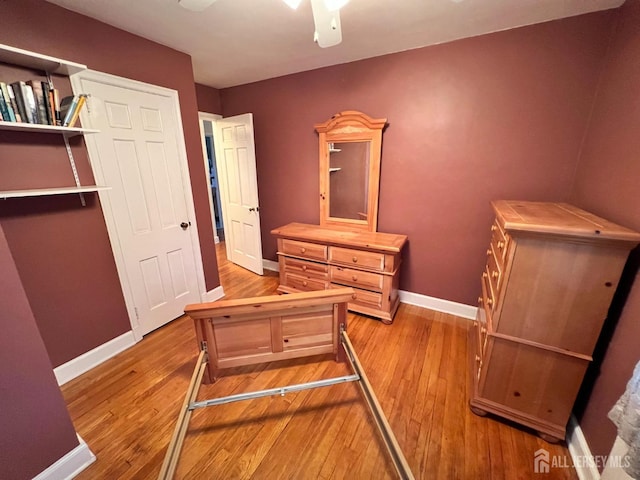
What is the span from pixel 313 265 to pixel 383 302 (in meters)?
0.82

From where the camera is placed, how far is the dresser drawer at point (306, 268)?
8.87ft

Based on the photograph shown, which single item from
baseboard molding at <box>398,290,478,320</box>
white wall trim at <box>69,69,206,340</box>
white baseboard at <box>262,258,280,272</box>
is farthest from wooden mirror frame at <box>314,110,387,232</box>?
white wall trim at <box>69,69,206,340</box>

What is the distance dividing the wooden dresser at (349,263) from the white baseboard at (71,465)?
196 cm

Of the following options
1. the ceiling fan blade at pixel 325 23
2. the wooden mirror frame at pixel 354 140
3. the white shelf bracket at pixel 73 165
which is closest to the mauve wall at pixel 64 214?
the white shelf bracket at pixel 73 165

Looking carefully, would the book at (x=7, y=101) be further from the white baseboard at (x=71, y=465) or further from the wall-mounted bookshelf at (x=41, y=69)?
the white baseboard at (x=71, y=465)

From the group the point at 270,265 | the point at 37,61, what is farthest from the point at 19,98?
the point at 270,265

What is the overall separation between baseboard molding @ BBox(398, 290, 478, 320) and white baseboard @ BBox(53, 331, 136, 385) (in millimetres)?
2694

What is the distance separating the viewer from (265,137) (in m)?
3.25

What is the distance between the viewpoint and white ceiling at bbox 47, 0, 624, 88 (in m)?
1.64

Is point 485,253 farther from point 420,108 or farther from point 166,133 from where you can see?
point 166,133

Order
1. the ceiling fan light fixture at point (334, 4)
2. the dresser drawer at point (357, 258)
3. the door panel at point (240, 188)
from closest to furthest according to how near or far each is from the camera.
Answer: the ceiling fan light fixture at point (334, 4)
the dresser drawer at point (357, 258)
the door panel at point (240, 188)

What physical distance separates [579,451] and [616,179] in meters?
1.47

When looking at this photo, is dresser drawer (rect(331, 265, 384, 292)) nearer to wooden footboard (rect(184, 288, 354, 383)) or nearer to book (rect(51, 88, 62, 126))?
wooden footboard (rect(184, 288, 354, 383))

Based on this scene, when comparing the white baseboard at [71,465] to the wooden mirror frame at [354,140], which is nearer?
the white baseboard at [71,465]
